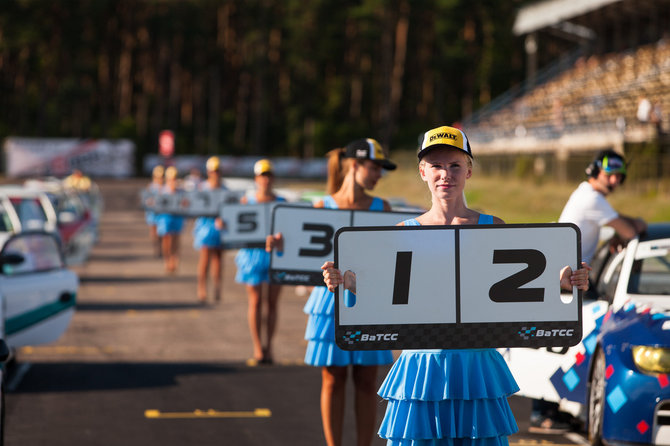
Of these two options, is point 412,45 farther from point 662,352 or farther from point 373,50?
point 662,352

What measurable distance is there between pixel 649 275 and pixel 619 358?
136 centimetres

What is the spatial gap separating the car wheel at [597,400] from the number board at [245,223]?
5.23m

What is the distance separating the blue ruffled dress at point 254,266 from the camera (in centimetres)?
1293

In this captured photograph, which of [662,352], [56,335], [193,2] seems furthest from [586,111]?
[193,2]

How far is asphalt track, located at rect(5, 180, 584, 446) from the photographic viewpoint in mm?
9312

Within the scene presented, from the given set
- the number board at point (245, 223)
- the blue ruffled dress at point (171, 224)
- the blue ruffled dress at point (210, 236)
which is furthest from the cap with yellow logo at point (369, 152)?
the blue ruffled dress at point (171, 224)

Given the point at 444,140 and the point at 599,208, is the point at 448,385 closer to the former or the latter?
the point at 444,140

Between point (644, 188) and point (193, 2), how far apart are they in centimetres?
7383

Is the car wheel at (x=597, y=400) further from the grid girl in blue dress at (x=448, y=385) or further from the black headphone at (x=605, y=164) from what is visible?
the grid girl in blue dress at (x=448, y=385)

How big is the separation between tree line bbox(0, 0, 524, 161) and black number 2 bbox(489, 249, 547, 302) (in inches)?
3195

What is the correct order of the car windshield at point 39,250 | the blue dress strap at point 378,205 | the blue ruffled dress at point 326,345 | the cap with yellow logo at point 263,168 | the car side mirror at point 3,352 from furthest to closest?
1. the cap with yellow logo at point 263,168
2. the car windshield at point 39,250
3. the blue dress strap at point 378,205
4. the blue ruffled dress at point 326,345
5. the car side mirror at point 3,352

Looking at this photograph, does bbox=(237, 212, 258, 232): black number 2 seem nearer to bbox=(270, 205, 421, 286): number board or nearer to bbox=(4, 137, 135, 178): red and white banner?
bbox=(270, 205, 421, 286): number board

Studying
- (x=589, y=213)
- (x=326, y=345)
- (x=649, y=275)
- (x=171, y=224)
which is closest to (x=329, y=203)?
(x=326, y=345)

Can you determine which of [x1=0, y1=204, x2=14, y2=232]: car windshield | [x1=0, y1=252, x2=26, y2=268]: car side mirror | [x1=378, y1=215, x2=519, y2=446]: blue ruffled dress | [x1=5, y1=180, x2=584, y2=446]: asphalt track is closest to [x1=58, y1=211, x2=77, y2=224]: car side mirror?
[x1=5, y1=180, x2=584, y2=446]: asphalt track
